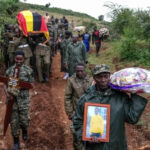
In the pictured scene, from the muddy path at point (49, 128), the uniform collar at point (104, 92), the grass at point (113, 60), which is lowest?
the muddy path at point (49, 128)

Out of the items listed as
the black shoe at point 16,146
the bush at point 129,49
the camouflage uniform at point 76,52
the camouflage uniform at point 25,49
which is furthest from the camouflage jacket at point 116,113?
the bush at point 129,49

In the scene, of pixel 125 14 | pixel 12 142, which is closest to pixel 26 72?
pixel 12 142

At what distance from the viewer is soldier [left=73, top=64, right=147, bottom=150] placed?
2.53 m

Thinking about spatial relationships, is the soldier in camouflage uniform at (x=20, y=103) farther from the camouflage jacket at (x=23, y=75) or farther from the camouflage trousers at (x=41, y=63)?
the camouflage trousers at (x=41, y=63)

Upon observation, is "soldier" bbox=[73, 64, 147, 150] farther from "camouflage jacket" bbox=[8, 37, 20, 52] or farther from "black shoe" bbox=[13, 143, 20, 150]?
"camouflage jacket" bbox=[8, 37, 20, 52]

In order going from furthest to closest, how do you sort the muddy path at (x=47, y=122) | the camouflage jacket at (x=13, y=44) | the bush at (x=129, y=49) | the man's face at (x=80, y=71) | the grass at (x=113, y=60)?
1. the bush at (x=129, y=49)
2. the grass at (x=113, y=60)
3. the camouflage jacket at (x=13, y=44)
4. the muddy path at (x=47, y=122)
5. the man's face at (x=80, y=71)

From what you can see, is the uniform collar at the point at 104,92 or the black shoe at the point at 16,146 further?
the black shoe at the point at 16,146

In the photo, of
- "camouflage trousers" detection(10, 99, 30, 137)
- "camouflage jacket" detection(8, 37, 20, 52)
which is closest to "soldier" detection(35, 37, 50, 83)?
"camouflage jacket" detection(8, 37, 20, 52)

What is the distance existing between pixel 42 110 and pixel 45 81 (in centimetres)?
268

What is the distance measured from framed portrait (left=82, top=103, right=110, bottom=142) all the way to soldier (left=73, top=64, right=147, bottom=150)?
6 centimetres

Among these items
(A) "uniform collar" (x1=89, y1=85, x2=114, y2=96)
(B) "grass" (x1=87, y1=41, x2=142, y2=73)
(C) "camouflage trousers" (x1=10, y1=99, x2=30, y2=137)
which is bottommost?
(C) "camouflage trousers" (x1=10, y1=99, x2=30, y2=137)

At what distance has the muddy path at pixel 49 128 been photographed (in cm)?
487

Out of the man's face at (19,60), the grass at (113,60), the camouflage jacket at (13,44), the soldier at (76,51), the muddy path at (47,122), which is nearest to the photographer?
the man's face at (19,60)

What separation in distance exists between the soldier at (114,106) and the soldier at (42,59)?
5.95 metres
